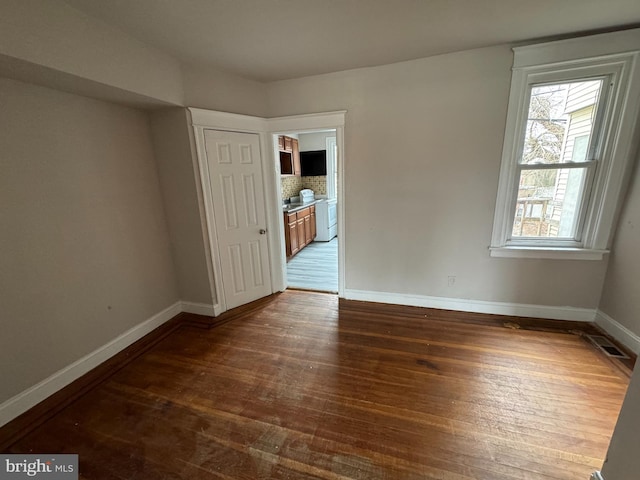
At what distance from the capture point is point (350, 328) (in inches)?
104

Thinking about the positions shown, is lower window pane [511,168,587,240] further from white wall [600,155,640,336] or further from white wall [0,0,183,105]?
white wall [0,0,183,105]

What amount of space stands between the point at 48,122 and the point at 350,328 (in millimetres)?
2916

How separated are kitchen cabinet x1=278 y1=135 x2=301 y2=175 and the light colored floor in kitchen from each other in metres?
1.72

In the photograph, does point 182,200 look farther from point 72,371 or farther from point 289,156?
point 289,156

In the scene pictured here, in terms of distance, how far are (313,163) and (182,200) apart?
4166 millimetres

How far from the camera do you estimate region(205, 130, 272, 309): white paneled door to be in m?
2.71

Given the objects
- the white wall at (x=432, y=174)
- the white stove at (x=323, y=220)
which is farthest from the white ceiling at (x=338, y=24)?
the white stove at (x=323, y=220)

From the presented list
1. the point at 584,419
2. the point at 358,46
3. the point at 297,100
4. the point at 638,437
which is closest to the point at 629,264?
the point at 584,419

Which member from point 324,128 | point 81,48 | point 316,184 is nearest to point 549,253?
point 324,128

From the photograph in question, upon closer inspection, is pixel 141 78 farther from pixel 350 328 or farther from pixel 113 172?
pixel 350 328

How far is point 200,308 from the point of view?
2967 mm

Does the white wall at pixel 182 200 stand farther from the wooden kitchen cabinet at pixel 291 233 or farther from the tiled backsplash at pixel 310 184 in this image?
the tiled backsplash at pixel 310 184

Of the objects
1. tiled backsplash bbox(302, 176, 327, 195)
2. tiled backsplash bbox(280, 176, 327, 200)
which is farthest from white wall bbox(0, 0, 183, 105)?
tiled backsplash bbox(302, 176, 327, 195)

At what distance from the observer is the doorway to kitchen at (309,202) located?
473 cm
